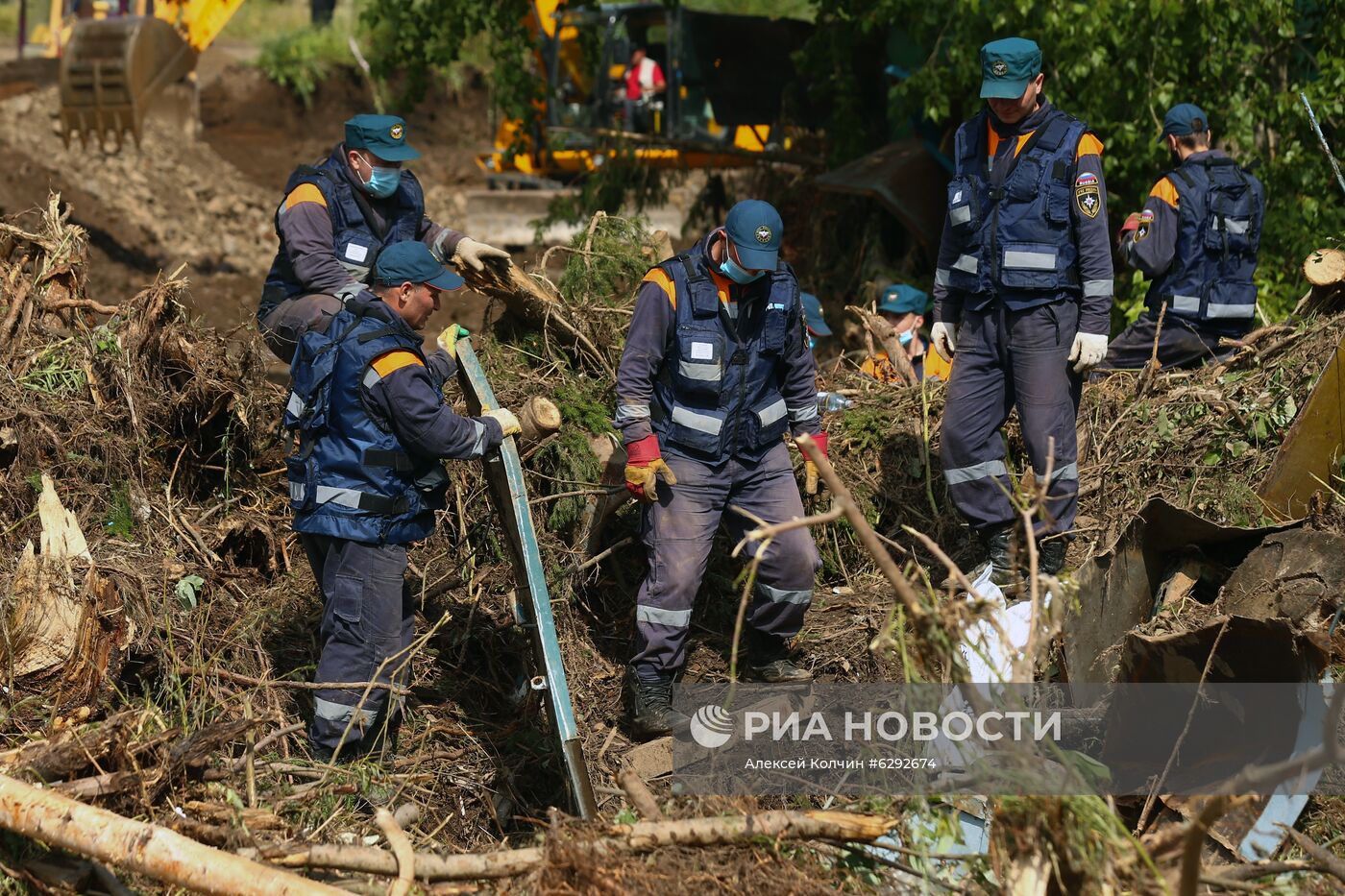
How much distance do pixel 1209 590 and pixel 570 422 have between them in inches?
104

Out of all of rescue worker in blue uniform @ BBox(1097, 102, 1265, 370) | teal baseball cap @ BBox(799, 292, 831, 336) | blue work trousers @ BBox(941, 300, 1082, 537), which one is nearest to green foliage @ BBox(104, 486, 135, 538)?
teal baseball cap @ BBox(799, 292, 831, 336)

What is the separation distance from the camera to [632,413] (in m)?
4.75

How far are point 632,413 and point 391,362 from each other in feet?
2.85

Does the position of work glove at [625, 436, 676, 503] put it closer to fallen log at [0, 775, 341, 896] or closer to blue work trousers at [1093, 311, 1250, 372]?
fallen log at [0, 775, 341, 896]

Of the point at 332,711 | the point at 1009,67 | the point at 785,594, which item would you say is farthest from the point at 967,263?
the point at 332,711

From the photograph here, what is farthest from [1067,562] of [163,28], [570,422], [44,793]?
[163,28]

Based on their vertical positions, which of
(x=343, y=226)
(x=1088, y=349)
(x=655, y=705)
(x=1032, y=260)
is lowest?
(x=655, y=705)

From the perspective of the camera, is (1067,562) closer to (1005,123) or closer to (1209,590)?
(1209,590)

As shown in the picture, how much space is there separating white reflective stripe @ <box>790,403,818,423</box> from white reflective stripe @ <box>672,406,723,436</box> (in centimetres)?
36

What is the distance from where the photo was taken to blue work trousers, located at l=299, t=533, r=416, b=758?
4.54 m

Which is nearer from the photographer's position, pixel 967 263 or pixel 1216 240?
pixel 967 263

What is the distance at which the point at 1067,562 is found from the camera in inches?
216

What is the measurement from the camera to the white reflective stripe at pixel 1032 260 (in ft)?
16.8

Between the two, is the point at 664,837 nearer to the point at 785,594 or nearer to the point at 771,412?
the point at 785,594
